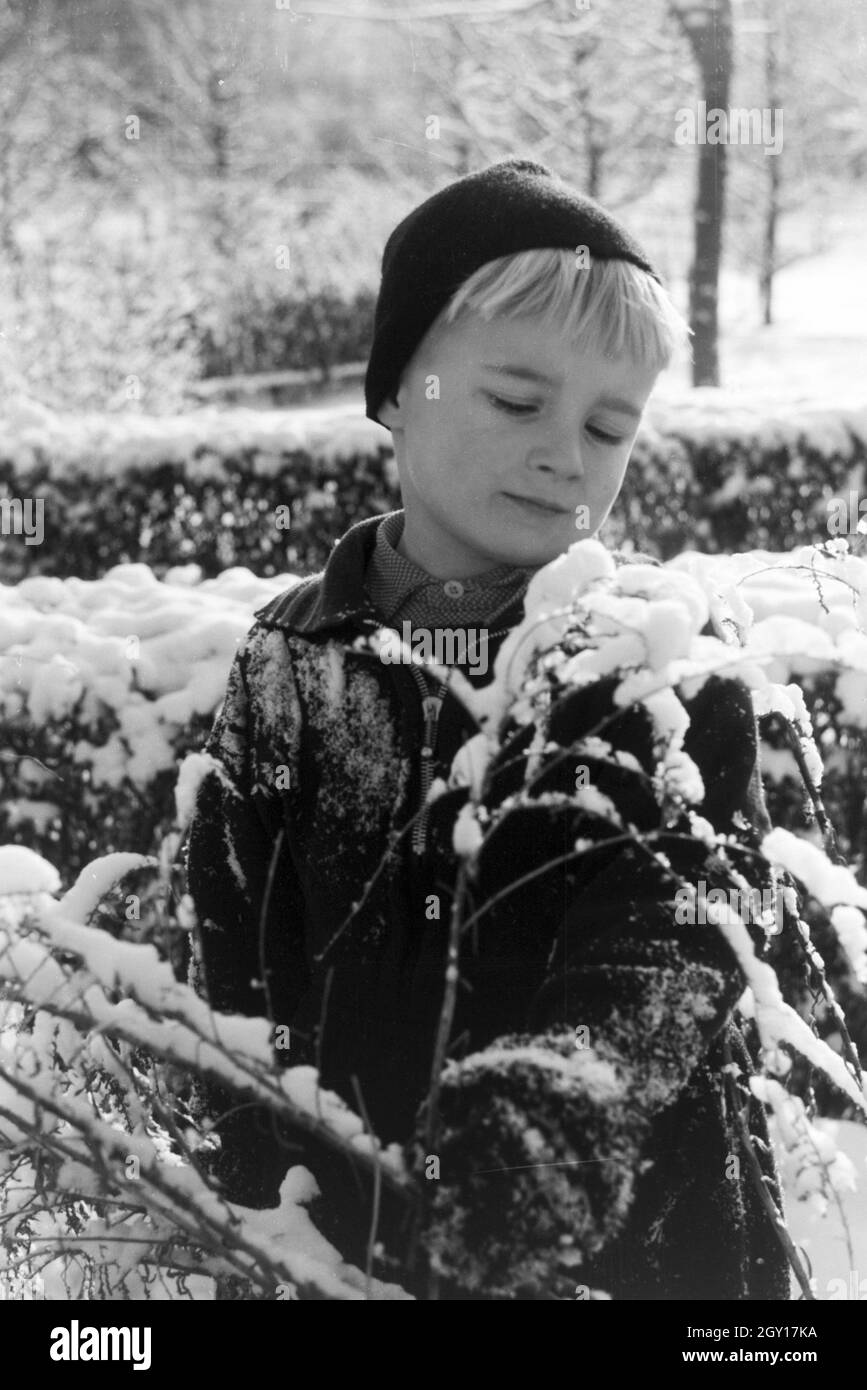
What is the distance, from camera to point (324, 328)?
13070mm

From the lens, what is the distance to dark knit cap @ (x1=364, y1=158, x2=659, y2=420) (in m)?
1.38

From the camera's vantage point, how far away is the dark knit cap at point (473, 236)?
138cm

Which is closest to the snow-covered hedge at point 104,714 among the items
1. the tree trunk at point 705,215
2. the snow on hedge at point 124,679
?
the snow on hedge at point 124,679

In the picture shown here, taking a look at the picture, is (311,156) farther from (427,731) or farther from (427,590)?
(427,731)

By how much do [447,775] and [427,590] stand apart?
233mm

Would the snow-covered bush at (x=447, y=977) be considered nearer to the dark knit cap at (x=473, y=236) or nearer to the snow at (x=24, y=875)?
the snow at (x=24, y=875)

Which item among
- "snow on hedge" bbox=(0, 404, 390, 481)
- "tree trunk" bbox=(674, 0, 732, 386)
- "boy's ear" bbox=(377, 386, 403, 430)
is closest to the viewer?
"boy's ear" bbox=(377, 386, 403, 430)

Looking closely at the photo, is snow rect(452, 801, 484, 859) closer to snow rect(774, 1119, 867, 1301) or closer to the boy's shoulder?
the boy's shoulder

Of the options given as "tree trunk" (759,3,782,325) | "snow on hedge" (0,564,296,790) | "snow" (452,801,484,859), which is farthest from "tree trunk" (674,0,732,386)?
"snow" (452,801,484,859)

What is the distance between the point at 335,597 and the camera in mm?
1469

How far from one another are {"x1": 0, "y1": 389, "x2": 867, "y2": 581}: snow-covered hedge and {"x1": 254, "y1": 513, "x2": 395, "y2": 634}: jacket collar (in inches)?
136

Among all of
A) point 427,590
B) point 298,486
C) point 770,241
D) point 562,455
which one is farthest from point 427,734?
point 770,241

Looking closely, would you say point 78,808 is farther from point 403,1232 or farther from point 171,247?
point 171,247

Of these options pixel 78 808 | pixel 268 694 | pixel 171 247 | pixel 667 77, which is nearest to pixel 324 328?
pixel 171 247
